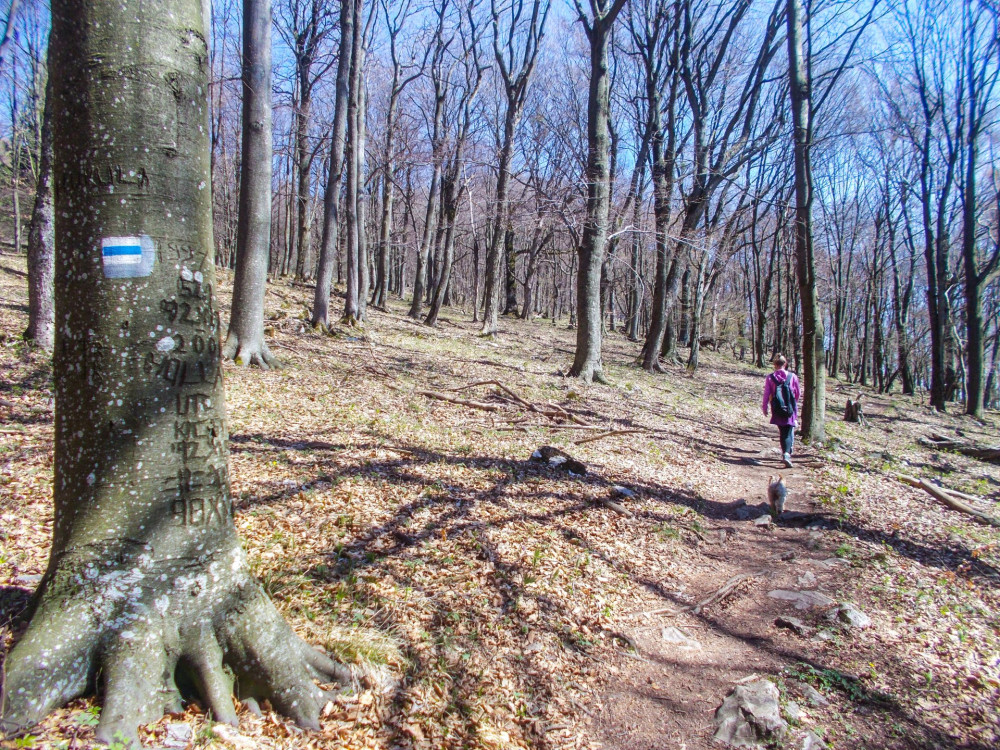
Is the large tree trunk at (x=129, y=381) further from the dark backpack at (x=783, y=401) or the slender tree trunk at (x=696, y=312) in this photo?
the slender tree trunk at (x=696, y=312)

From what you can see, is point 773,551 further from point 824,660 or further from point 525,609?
point 525,609

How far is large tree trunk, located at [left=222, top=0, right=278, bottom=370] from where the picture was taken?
9320 millimetres

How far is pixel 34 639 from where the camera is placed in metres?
2.28

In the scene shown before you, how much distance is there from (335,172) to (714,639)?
14.0m

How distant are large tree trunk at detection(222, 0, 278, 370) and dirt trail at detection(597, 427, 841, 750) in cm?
807

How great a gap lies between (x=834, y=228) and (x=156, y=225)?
3959cm

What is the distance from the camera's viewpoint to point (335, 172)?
562 inches

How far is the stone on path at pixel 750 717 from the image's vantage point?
342cm

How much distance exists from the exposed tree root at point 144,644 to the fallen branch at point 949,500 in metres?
9.14

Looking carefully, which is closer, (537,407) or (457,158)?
(537,407)

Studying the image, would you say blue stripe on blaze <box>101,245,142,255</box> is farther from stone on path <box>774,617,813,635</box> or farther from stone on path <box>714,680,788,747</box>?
stone on path <box>774,617,813,635</box>

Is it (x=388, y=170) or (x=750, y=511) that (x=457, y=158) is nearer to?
(x=388, y=170)

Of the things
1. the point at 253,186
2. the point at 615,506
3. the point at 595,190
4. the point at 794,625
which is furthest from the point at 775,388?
the point at 253,186

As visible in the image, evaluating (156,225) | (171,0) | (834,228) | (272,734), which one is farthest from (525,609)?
(834,228)
